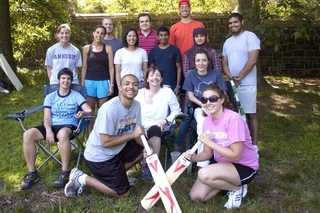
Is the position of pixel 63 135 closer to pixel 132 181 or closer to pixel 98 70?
pixel 132 181

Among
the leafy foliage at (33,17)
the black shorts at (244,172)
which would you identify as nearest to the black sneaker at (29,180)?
the black shorts at (244,172)

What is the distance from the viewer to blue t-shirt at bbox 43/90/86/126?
401 cm

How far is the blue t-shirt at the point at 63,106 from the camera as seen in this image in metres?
4.01

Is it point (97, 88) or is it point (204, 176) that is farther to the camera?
point (97, 88)

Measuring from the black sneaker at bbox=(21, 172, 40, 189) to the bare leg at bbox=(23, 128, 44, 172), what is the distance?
0.05 m

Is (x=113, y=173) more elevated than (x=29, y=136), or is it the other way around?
(x=29, y=136)

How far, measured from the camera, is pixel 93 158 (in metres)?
3.42

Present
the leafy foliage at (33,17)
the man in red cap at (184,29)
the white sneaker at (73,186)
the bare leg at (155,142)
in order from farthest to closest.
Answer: the leafy foliage at (33,17)
the man in red cap at (184,29)
the bare leg at (155,142)
the white sneaker at (73,186)

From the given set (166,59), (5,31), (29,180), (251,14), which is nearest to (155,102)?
(166,59)

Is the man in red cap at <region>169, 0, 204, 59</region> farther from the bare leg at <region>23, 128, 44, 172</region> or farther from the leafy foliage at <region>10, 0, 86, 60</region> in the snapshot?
the leafy foliage at <region>10, 0, 86, 60</region>

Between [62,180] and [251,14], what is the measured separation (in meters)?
3.42

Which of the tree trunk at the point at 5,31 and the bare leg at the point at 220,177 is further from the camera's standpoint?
the tree trunk at the point at 5,31

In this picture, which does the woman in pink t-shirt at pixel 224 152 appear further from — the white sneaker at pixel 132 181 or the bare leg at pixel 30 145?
the bare leg at pixel 30 145

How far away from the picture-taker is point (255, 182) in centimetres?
383
